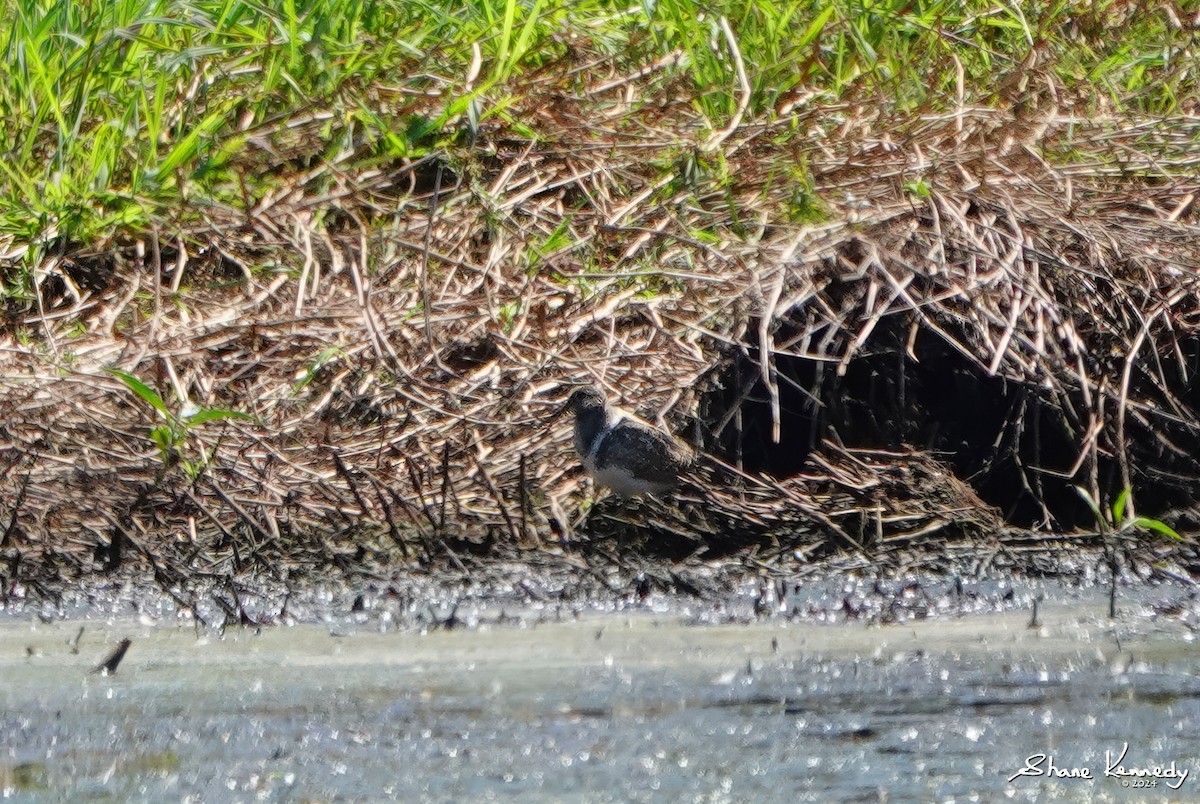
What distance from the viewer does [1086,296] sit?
11.7ft

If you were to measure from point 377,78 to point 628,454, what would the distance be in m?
1.68

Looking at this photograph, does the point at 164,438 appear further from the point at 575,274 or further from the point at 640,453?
the point at 575,274

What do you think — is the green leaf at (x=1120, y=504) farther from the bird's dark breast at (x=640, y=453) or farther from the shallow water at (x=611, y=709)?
the bird's dark breast at (x=640, y=453)

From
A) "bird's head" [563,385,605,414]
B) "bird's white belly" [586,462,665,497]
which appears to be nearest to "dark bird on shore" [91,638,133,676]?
"bird's white belly" [586,462,665,497]

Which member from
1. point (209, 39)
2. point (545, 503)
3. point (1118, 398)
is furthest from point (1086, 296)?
point (209, 39)

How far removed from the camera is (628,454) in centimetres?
314

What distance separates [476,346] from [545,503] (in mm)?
535

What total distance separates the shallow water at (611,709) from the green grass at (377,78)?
149 cm

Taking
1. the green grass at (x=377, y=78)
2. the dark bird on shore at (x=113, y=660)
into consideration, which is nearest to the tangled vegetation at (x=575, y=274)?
the green grass at (x=377, y=78)

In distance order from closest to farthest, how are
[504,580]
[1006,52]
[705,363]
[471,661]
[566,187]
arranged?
[471,661] < [504,580] < [705,363] < [566,187] < [1006,52]

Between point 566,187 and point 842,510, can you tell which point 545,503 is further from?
point 566,187

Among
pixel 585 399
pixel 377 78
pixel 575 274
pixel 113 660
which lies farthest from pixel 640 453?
pixel 377 78

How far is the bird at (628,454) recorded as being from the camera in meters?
3.14

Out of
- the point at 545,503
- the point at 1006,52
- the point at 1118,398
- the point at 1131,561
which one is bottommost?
the point at 545,503
